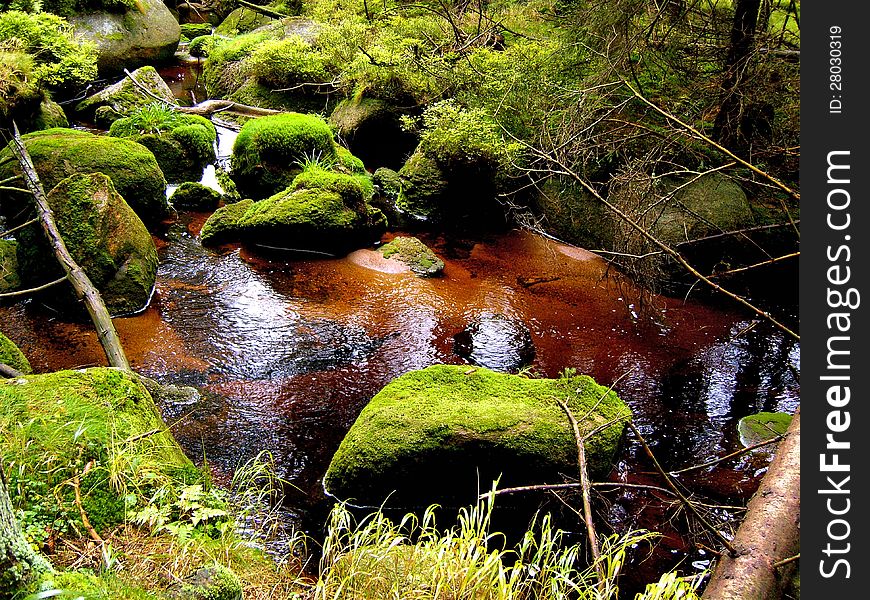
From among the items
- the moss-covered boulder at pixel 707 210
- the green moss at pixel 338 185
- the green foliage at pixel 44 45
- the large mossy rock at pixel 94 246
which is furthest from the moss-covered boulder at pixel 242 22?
the moss-covered boulder at pixel 707 210

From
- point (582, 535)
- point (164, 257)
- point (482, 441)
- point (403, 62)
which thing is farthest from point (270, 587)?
point (403, 62)

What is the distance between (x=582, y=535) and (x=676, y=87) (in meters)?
6.66

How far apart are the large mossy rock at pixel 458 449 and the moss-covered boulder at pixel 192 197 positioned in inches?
266

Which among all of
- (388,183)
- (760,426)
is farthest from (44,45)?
(760,426)

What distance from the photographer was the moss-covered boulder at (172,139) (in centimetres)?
1103

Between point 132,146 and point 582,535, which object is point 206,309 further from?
point 582,535

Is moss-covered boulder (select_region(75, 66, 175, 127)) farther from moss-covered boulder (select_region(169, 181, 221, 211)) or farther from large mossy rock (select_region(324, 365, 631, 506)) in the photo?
large mossy rock (select_region(324, 365, 631, 506))

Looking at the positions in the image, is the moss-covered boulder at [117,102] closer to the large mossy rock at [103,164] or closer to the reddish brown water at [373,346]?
the large mossy rock at [103,164]

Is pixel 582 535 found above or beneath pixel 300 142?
beneath

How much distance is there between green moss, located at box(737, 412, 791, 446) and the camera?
561 cm

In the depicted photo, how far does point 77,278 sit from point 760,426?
6323 millimetres

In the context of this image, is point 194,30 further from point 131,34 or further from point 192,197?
point 192,197

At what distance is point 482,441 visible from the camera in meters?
4.51

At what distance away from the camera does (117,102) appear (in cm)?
1288
